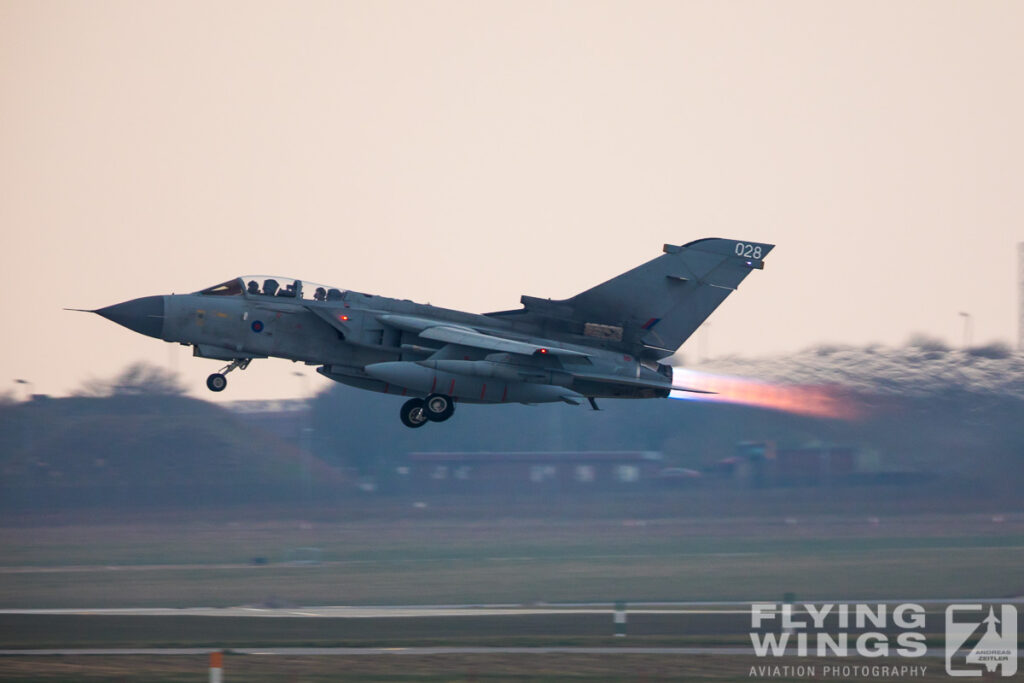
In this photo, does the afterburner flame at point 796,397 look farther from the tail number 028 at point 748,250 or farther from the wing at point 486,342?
the wing at point 486,342

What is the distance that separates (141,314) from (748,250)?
12660 millimetres

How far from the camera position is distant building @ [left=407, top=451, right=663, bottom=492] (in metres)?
52.4

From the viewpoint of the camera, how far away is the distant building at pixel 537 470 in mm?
52406

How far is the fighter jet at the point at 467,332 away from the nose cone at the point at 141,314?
2 cm

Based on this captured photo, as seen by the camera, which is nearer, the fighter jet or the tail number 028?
the fighter jet

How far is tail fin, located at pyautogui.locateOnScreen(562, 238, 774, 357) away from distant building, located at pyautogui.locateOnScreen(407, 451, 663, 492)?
24608 mm

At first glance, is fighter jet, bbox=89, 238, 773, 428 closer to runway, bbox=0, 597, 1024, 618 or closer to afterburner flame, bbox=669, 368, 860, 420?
runway, bbox=0, 597, 1024, 618

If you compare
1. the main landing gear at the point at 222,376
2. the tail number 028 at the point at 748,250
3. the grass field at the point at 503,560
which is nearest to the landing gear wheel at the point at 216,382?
the main landing gear at the point at 222,376

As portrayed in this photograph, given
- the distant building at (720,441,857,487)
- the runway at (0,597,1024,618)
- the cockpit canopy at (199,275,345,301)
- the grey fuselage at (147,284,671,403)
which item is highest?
the cockpit canopy at (199,275,345,301)

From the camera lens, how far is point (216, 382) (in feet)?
83.7

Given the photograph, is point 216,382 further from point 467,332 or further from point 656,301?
point 656,301

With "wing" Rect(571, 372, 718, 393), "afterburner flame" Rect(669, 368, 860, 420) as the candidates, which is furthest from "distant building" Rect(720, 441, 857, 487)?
"wing" Rect(571, 372, 718, 393)

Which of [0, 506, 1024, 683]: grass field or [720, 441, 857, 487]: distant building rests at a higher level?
[720, 441, 857, 487]: distant building

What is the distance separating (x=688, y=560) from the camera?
4125 centimetres
